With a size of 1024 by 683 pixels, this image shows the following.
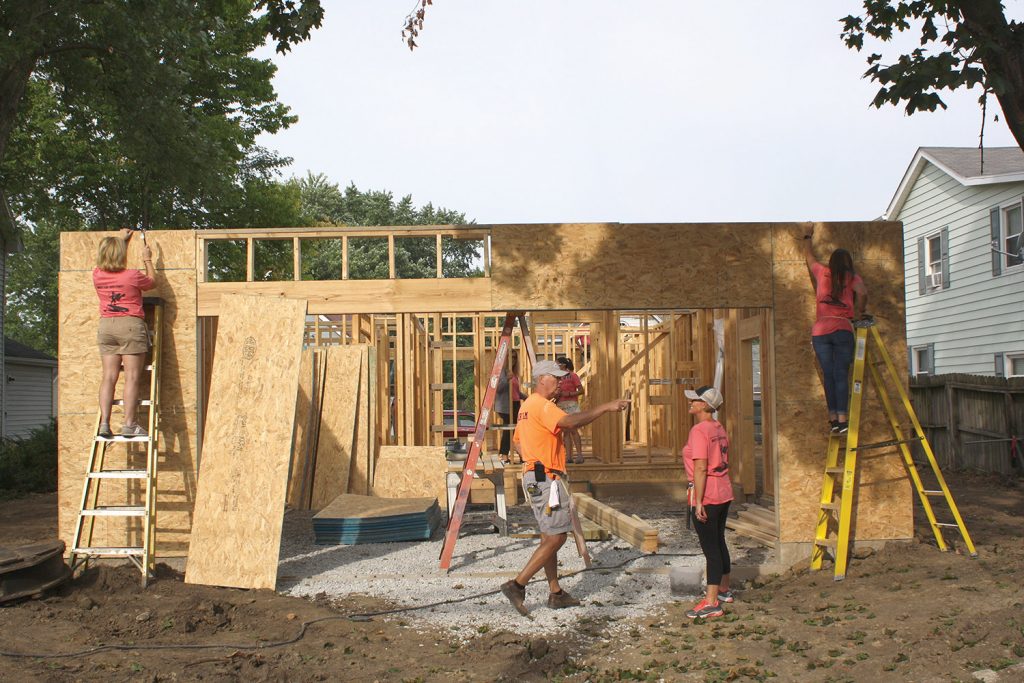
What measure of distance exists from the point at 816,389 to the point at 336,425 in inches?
307

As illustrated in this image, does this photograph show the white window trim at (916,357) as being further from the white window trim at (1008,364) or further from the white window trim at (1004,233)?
the white window trim at (1004,233)

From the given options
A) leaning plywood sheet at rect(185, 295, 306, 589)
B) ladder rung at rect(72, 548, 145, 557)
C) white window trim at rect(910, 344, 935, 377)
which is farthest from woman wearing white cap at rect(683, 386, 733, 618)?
white window trim at rect(910, 344, 935, 377)

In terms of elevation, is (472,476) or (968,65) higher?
(968,65)

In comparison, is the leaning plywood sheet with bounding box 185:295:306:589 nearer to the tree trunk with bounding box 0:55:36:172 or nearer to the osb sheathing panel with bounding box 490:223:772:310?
the osb sheathing panel with bounding box 490:223:772:310

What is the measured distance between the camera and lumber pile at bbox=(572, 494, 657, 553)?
9.44m

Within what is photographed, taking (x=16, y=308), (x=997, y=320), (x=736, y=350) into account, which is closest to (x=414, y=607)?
(x=736, y=350)

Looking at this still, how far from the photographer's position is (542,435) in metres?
6.99

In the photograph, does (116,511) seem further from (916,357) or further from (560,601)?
(916,357)

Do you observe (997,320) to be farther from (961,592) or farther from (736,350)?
(961,592)

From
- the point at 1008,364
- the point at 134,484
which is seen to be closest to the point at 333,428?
the point at 134,484

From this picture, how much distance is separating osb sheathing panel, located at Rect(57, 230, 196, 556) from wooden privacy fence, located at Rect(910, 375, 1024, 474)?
1288cm

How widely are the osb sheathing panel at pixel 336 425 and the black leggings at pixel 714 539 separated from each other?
25.5 feet

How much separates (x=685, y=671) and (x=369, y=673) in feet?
6.66

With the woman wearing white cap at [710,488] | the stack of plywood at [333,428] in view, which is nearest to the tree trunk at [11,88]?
the stack of plywood at [333,428]
